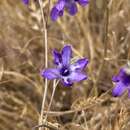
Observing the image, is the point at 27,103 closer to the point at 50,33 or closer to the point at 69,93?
the point at 69,93

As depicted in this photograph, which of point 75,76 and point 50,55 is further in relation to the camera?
point 50,55

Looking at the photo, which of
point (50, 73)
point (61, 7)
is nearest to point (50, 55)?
point (61, 7)

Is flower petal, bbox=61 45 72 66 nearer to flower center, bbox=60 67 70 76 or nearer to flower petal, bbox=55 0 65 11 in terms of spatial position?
flower center, bbox=60 67 70 76

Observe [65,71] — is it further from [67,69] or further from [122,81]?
[122,81]

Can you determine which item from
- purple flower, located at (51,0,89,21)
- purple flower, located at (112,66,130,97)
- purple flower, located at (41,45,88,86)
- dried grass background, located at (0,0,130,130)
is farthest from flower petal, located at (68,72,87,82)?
dried grass background, located at (0,0,130,130)

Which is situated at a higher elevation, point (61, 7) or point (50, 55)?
point (61, 7)

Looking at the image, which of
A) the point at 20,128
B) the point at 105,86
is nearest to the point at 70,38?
the point at 105,86
